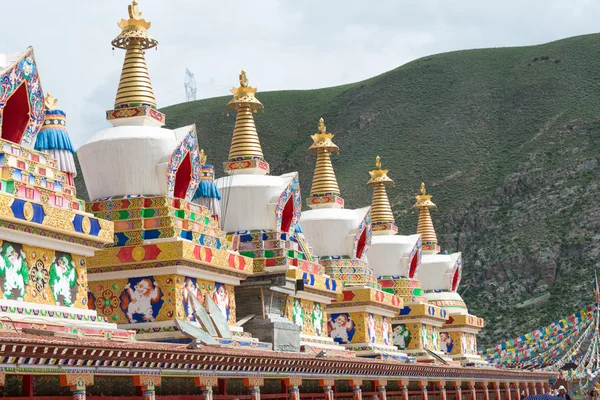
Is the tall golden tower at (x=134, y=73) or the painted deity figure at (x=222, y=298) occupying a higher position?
the tall golden tower at (x=134, y=73)

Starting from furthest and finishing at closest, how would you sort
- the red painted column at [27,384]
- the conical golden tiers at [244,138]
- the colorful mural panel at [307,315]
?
the conical golden tiers at [244,138], the colorful mural panel at [307,315], the red painted column at [27,384]

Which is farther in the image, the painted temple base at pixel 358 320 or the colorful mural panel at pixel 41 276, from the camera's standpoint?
Answer: the painted temple base at pixel 358 320

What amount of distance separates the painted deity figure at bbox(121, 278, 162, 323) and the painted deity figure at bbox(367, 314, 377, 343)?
13.8m

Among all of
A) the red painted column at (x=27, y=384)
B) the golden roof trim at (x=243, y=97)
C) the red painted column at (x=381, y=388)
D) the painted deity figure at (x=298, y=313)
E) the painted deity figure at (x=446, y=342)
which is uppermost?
the golden roof trim at (x=243, y=97)

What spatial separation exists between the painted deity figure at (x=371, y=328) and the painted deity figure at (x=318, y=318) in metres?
3.58

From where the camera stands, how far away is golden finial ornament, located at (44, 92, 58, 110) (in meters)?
21.1

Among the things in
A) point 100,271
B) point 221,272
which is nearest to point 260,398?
point 221,272

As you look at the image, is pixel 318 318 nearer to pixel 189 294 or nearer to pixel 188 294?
pixel 188 294

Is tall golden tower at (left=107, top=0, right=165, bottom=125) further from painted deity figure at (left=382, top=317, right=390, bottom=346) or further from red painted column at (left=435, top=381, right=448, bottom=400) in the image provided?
red painted column at (left=435, top=381, right=448, bottom=400)

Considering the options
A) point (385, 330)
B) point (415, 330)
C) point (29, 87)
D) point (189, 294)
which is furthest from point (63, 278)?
point (415, 330)

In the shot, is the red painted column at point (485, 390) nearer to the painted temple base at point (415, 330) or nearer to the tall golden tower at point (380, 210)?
the painted temple base at point (415, 330)

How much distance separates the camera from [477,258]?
8550 cm

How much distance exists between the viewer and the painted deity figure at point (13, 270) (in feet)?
56.7

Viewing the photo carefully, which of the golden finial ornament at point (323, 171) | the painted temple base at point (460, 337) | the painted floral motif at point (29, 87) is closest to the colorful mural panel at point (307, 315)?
the golden finial ornament at point (323, 171)
